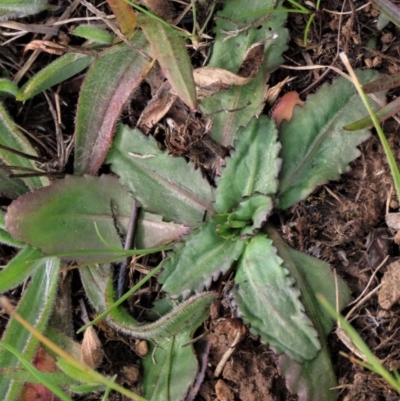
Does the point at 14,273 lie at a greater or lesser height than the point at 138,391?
greater

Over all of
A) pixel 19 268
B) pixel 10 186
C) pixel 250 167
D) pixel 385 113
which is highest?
pixel 385 113

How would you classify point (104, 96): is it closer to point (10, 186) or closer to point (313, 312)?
point (10, 186)

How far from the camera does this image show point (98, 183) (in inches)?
72.8

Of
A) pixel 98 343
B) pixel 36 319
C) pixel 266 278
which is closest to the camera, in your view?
pixel 266 278

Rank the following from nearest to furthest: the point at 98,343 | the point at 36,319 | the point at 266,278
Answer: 1. the point at 266,278
2. the point at 98,343
3. the point at 36,319

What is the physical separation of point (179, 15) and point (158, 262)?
2.82ft

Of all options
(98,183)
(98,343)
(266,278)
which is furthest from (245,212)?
(98,343)

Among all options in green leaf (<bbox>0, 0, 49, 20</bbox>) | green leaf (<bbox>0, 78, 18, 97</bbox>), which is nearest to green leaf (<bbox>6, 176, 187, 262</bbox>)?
green leaf (<bbox>0, 78, 18, 97</bbox>)

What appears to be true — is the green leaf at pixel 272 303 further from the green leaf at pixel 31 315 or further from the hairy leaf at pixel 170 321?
the green leaf at pixel 31 315

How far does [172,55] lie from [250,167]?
1.42ft

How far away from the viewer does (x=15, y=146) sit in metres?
1.93

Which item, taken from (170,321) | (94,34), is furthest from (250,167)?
(94,34)

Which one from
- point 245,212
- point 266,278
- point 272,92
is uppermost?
point 272,92

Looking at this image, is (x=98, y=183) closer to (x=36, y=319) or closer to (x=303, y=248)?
(x=36, y=319)
